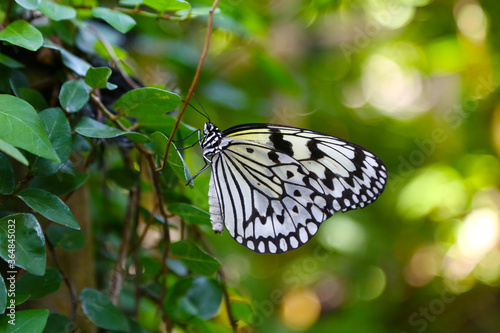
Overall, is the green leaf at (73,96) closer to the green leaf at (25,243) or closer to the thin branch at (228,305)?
the green leaf at (25,243)

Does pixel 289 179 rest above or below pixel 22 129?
below

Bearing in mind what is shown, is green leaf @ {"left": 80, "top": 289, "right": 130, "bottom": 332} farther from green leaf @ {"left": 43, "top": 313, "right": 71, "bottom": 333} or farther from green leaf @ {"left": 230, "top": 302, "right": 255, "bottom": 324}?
green leaf @ {"left": 230, "top": 302, "right": 255, "bottom": 324}

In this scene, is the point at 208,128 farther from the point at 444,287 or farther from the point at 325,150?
the point at 444,287

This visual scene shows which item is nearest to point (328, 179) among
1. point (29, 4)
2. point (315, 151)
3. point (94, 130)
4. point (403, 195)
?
point (315, 151)

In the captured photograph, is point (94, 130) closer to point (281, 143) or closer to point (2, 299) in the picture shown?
point (2, 299)

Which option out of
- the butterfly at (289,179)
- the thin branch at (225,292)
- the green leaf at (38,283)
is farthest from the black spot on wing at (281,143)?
the green leaf at (38,283)

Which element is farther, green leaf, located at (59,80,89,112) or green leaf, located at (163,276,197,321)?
green leaf, located at (163,276,197,321)

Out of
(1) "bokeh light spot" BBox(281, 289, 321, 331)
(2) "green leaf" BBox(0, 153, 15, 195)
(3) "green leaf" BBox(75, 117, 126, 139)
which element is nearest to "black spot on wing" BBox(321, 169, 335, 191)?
(3) "green leaf" BBox(75, 117, 126, 139)
